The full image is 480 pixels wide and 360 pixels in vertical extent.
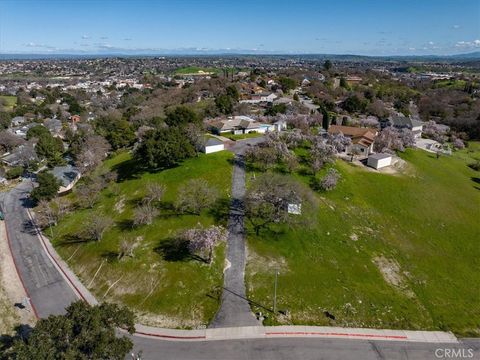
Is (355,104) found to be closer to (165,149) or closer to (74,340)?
(165,149)

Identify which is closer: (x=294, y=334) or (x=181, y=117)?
(x=294, y=334)

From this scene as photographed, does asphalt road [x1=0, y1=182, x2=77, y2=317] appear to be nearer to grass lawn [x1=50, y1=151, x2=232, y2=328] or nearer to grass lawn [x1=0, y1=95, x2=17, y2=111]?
grass lawn [x1=50, y1=151, x2=232, y2=328]

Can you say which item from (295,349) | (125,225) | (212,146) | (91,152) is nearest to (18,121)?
(91,152)

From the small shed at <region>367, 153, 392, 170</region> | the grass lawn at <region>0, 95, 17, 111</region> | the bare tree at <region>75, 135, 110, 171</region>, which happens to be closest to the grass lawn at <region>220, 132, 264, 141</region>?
the small shed at <region>367, 153, 392, 170</region>

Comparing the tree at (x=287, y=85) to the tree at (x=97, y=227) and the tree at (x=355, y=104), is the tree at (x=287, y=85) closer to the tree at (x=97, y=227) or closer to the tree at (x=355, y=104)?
the tree at (x=355, y=104)

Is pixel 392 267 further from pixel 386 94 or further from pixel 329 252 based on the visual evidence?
pixel 386 94

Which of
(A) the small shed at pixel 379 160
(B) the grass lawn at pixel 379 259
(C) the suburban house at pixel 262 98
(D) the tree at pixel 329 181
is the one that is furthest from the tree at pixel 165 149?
(C) the suburban house at pixel 262 98

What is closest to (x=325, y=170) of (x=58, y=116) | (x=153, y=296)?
(x=153, y=296)
